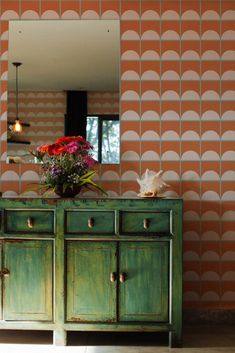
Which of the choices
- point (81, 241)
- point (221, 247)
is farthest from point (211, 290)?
point (81, 241)

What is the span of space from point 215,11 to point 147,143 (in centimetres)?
105

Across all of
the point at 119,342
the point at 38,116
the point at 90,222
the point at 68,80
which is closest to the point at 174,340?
the point at 119,342

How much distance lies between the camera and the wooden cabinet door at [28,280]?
121 inches

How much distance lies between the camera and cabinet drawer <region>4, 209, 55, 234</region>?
3.08m

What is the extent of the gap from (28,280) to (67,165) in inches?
29.3

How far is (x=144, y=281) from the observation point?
10.0ft

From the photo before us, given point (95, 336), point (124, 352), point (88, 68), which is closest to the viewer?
point (124, 352)

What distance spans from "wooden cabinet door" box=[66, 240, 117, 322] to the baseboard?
78 centimetres

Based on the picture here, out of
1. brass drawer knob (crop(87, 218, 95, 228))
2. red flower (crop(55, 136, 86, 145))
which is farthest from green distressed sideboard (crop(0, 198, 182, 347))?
red flower (crop(55, 136, 86, 145))

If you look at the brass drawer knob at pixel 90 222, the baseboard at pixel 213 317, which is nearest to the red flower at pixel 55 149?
the brass drawer knob at pixel 90 222

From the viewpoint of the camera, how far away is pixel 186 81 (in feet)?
11.8

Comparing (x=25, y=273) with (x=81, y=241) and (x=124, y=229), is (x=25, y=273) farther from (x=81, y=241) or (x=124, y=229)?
(x=124, y=229)

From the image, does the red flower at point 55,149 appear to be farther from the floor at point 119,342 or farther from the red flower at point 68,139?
the floor at point 119,342

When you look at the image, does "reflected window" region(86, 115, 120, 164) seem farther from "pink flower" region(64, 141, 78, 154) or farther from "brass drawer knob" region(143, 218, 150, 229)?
"brass drawer knob" region(143, 218, 150, 229)
